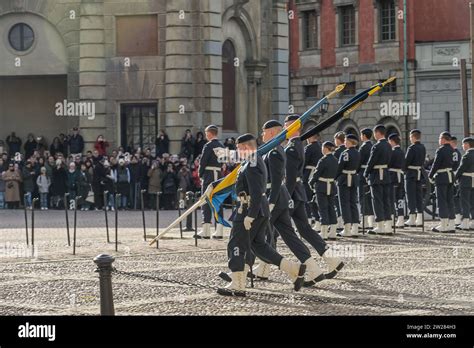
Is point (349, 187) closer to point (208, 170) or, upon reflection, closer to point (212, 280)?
point (208, 170)

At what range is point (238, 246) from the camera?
707 inches

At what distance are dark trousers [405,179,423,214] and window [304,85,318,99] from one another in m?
35.2

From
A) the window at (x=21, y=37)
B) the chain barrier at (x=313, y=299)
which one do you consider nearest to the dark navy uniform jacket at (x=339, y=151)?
the chain barrier at (x=313, y=299)

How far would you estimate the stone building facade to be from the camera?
42875mm

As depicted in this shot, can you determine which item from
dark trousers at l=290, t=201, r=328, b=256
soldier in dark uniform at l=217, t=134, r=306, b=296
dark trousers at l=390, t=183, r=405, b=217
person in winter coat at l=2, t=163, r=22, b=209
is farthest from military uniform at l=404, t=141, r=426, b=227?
person in winter coat at l=2, t=163, r=22, b=209

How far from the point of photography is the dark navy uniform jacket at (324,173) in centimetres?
2705

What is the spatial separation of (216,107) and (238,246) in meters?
25.6

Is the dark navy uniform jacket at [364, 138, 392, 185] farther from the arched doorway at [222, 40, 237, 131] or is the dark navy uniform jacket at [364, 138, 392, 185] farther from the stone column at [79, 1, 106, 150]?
the arched doorway at [222, 40, 237, 131]

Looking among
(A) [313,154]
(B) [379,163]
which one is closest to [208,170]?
(A) [313,154]

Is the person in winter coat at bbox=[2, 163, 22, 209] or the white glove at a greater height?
the person in winter coat at bbox=[2, 163, 22, 209]

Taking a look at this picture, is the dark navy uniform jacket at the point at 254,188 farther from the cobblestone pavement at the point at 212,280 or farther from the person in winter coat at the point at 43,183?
the person in winter coat at the point at 43,183

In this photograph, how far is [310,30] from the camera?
221 ft

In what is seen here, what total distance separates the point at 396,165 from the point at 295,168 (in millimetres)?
9587
